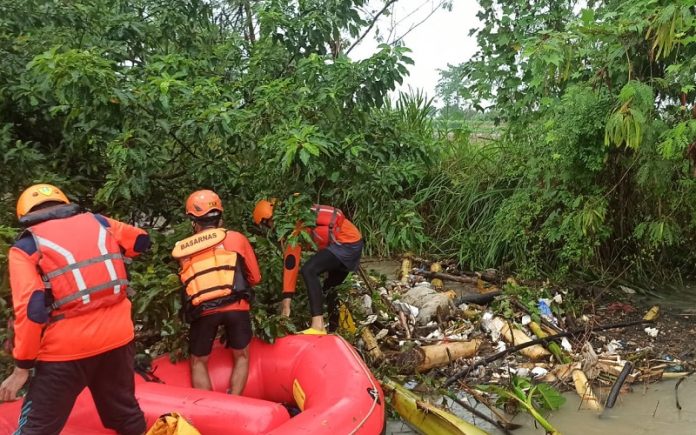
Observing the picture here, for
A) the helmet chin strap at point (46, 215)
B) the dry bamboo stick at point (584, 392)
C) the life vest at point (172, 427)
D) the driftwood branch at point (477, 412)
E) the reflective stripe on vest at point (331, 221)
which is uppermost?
the helmet chin strap at point (46, 215)

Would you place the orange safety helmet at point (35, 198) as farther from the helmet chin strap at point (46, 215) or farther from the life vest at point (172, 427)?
the life vest at point (172, 427)

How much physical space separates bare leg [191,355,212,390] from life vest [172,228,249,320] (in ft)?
1.05

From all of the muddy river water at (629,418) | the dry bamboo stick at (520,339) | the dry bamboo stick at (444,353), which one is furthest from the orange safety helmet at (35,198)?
the dry bamboo stick at (520,339)

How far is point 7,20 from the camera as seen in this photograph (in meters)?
4.22

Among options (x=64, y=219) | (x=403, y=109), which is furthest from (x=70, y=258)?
(x=403, y=109)

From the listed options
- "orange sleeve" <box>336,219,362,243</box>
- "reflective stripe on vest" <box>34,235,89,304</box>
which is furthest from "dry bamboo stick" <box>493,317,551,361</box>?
"reflective stripe on vest" <box>34,235,89,304</box>

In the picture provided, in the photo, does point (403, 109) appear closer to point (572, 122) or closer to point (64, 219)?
point (572, 122)

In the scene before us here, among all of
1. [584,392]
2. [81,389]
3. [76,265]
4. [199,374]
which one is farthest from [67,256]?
[584,392]

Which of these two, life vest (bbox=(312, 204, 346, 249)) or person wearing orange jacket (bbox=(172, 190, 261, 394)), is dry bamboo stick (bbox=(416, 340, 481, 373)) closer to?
life vest (bbox=(312, 204, 346, 249))

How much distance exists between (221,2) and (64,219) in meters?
4.99

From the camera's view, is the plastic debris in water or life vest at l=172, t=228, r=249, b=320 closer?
life vest at l=172, t=228, r=249, b=320

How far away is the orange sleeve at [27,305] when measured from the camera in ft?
8.50

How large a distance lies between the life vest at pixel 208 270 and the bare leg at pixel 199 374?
320 millimetres

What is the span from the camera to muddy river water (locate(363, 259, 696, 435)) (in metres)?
4.07
